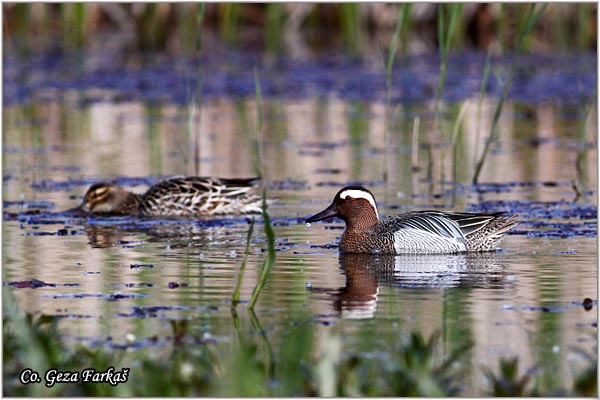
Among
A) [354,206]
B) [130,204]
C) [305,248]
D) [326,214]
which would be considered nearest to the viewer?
[305,248]

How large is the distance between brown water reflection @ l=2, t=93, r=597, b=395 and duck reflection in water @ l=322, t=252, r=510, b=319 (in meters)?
0.02

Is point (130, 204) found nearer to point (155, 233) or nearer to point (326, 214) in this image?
point (155, 233)

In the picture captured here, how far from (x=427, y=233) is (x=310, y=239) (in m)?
1.15

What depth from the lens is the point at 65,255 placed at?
9.89m

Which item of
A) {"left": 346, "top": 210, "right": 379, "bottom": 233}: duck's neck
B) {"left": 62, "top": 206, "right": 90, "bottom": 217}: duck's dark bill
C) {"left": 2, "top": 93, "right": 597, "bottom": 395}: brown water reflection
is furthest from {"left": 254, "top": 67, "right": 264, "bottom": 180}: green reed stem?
{"left": 346, "top": 210, "right": 379, "bottom": 233}: duck's neck

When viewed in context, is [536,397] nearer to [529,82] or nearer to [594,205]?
[594,205]

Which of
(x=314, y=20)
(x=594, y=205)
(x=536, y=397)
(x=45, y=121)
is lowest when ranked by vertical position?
(x=536, y=397)

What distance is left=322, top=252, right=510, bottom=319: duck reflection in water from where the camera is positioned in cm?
802

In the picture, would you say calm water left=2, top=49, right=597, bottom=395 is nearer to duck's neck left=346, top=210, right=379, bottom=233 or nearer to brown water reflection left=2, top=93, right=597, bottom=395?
brown water reflection left=2, top=93, right=597, bottom=395

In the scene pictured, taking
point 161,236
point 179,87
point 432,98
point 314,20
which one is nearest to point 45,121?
point 179,87

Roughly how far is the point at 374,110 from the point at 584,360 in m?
14.4

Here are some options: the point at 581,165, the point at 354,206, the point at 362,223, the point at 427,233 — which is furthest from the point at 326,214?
the point at 581,165

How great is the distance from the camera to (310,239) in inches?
425

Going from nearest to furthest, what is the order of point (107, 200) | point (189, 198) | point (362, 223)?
point (362, 223), point (189, 198), point (107, 200)
